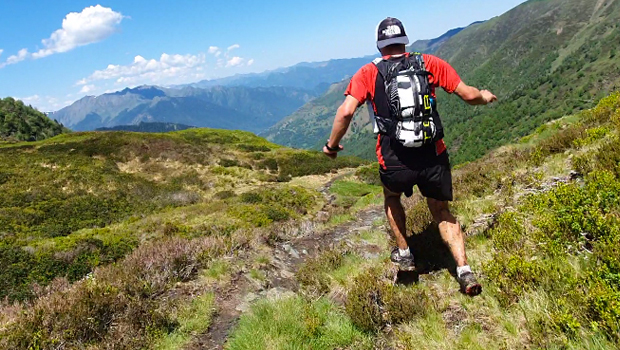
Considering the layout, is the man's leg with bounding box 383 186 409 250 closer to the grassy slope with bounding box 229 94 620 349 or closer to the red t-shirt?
the grassy slope with bounding box 229 94 620 349

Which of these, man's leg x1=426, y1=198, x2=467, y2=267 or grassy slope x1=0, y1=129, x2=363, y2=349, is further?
grassy slope x1=0, y1=129, x2=363, y2=349

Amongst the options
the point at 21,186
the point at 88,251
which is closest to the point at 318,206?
the point at 88,251

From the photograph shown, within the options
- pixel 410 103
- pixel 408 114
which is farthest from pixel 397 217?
pixel 410 103

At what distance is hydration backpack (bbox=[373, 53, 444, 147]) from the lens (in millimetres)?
3557

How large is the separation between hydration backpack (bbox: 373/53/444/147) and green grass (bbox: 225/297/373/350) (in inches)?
82.5

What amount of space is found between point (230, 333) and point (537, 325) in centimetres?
342

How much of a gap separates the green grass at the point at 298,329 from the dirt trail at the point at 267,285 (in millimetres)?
461

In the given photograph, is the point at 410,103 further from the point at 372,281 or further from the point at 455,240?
the point at 372,281

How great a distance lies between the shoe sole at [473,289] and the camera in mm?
3537

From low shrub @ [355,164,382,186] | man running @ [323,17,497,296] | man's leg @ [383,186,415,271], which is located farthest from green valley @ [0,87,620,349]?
low shrub @ [355,164,382,186]

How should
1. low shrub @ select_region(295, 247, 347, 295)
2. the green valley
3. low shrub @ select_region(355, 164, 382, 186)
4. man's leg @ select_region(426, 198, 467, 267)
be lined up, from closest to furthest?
the green valley < man's leg @ select_region(426, 198, 467, 267) < low shrub @ select_region(295, 247, 347, 295) < low shrub @ select_region(355, 164, 382, 186)

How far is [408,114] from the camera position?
140 inches

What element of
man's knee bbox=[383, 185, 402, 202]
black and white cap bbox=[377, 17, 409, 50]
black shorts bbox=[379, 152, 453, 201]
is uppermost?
black and white cap bbox=[377, 17, 409, 50]

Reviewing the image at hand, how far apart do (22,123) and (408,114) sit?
107m
